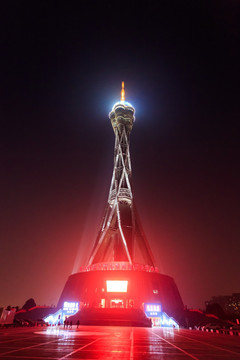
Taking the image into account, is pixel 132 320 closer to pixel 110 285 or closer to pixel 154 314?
pixel 154 314

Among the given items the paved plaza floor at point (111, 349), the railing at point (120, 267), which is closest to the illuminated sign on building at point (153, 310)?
the railing at point (120, 267)

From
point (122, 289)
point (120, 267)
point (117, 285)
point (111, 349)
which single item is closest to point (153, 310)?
point (122, 289)

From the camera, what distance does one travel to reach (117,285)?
50531mm

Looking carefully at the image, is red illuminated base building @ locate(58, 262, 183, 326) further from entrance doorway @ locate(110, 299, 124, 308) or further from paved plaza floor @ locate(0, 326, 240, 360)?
paved plaza floor @ locate(0, 326, 240, 360)

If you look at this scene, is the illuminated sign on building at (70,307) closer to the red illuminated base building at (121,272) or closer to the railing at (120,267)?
the red illuminated base building at (121,272)

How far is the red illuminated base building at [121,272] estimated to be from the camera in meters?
49.4

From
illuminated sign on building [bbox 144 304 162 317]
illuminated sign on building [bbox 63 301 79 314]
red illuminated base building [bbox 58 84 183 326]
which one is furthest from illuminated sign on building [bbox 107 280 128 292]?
illuminated sign on building [bbox 63 301 79 314]

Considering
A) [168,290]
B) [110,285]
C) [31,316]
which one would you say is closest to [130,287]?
[110,285]

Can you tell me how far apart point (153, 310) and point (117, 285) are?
857 cm

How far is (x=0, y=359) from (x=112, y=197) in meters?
64.0

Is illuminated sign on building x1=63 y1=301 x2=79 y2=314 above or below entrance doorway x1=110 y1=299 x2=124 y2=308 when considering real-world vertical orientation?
below

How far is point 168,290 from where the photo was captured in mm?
53594

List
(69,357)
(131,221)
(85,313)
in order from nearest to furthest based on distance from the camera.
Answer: (69,357) → (85,313) → (131,221)

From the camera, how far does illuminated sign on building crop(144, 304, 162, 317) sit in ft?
150
